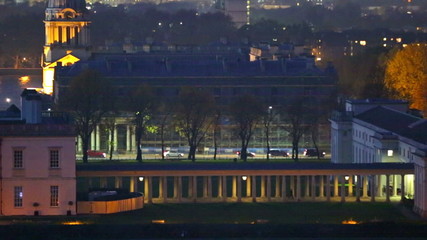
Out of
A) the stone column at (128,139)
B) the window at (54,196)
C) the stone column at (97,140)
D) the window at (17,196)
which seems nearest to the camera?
the window at (17,196)

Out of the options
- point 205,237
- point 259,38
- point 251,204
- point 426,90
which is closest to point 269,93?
point 426,90

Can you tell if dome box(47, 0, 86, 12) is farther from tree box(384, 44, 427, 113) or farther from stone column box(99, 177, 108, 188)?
stone column box(99, 177, 108, 188)

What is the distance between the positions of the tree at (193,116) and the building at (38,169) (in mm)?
23217

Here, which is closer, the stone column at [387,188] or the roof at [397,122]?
the stone column at [387,188]

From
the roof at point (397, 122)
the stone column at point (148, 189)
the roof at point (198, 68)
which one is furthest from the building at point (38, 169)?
the roof at point (198, 68)

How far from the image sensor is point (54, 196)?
81.1 metres

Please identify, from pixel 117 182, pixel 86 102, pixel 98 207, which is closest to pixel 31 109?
pixel 98 207

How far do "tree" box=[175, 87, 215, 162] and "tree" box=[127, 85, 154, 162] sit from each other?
52.6 inches

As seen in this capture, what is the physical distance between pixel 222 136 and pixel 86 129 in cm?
1026

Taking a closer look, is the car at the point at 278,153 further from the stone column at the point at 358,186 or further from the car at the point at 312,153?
the stone column at the point at 358,186

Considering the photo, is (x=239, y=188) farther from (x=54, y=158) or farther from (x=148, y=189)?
(x=54, y=158)

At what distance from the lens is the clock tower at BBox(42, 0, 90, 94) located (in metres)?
140

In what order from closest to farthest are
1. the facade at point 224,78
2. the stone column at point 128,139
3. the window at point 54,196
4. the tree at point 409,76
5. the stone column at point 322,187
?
the window at point 54,196, the stone column at point 322,187, the stone column at point 128,139, the tree at point 409,76, the facade at point 224,78

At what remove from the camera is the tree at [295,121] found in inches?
4151
